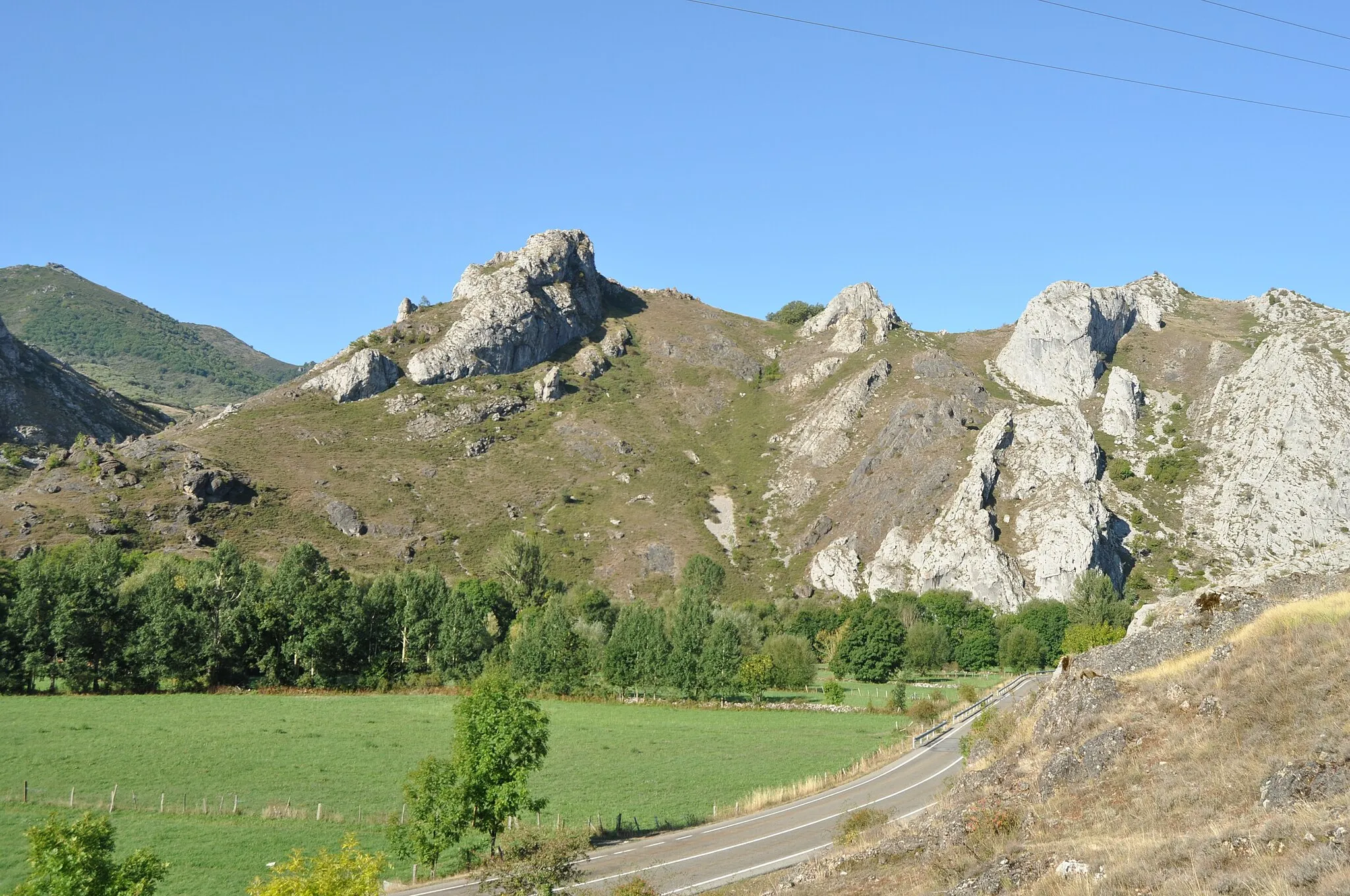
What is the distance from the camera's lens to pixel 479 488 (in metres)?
163

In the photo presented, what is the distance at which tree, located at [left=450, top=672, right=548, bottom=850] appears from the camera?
30.8 metres

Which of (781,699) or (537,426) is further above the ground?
(537,426)

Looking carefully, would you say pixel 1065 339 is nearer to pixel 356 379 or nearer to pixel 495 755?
pixel 356 379

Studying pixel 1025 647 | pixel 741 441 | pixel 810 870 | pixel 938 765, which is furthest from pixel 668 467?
pixel 810 870

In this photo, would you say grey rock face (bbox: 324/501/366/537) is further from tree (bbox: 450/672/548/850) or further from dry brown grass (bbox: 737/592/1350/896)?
dry brown grass (bbox: 737/592/1350/896)

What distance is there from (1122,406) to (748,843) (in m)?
156

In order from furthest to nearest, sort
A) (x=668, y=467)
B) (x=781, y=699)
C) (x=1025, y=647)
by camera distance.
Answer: (x=668, y=467)
(x=1025, y=647)
(x=781, y=699)

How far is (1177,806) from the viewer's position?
15.8m

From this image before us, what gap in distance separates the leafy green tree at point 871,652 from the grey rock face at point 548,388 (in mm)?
108871

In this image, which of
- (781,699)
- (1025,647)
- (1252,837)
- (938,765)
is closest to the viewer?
(1252,837)

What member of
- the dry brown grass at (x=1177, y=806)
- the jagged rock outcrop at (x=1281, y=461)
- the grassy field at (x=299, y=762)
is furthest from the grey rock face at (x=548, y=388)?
the dry brown grass at (x=1177, y=806)

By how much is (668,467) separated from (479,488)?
3773 centimetres

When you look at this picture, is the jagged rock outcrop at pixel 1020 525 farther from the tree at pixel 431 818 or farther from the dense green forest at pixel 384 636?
the tree at pixel 431 818

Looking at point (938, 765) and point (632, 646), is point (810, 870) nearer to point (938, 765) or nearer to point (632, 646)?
point (938, 765)
